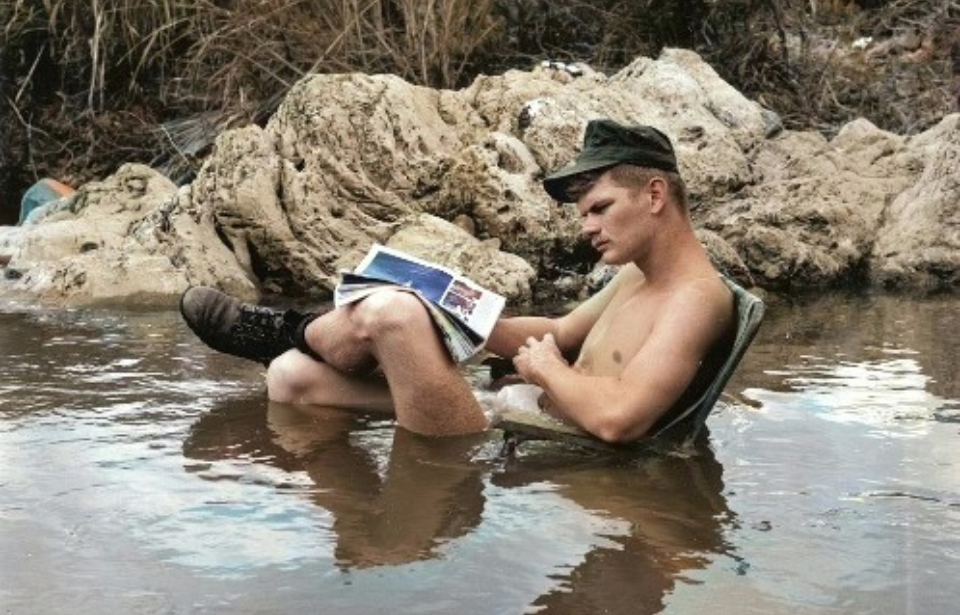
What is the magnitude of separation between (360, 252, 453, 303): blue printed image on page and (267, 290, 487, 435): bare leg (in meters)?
0.07

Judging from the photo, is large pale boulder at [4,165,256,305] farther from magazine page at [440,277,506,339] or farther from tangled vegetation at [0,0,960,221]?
magazine page at [440,277,506,339]

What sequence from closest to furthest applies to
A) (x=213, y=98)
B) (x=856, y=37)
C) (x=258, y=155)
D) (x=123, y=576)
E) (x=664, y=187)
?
(x=123, y=576), (x=664, y=187), (x=258, y=155), (x=213, y=98), (x=856, y=37)

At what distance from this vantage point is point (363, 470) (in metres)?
4.28

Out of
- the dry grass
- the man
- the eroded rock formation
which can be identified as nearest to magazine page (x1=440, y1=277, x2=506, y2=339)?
the man

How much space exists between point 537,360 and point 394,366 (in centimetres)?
48

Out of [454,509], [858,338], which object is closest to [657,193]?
[454,509]

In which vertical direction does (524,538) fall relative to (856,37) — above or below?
below

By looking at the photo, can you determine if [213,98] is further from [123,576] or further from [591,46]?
[123,576]

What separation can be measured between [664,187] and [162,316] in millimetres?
3953

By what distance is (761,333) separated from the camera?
23.6ft

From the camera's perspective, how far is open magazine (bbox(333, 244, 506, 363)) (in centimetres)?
453

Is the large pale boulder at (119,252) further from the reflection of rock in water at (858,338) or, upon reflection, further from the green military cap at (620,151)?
the green military cap at (620,151)

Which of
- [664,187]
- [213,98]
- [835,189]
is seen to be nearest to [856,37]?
[835,189]

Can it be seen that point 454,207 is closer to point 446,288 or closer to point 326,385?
point 326,385
